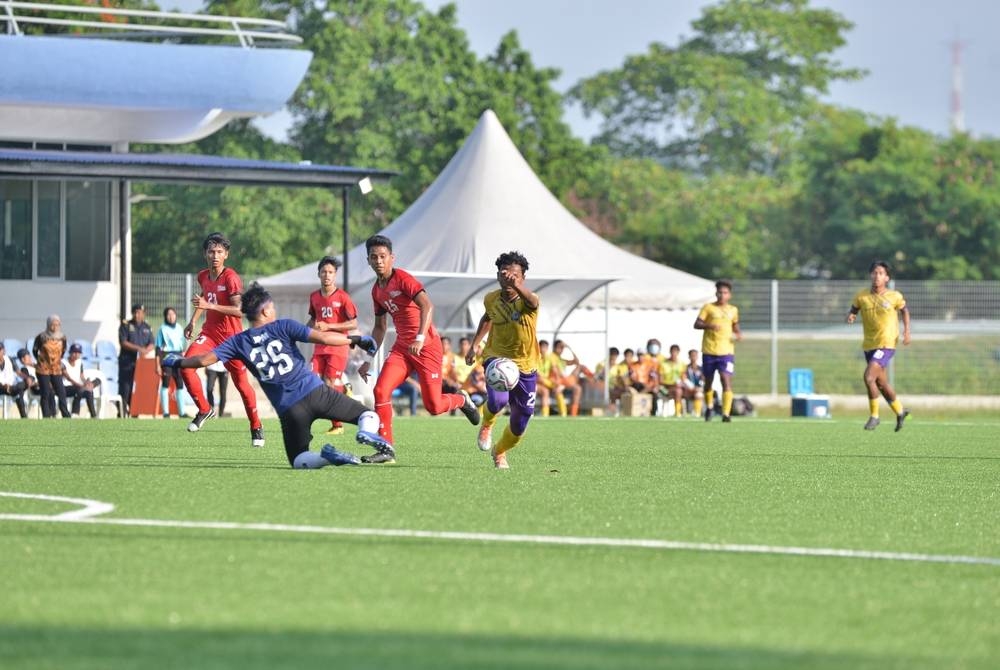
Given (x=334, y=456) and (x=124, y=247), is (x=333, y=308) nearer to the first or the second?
(x=334, y=456)

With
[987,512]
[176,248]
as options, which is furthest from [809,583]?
[176,248]

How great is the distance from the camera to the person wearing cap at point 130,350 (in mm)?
26373

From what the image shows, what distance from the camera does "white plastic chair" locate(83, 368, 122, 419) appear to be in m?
27.3

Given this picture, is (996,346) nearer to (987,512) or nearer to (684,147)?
(987,512)

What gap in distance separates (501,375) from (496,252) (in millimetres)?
20269

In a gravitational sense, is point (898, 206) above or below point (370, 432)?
above

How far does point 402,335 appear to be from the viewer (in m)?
14.8

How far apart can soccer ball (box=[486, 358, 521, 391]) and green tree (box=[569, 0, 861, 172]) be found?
6566cm

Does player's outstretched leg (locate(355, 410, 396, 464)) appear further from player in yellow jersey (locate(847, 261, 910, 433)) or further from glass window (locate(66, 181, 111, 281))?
glass window (locate(66, 181, 111, 281))

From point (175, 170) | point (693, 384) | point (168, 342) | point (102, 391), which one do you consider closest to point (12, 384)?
point (102, 391)

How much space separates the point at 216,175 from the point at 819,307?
41.1 ft

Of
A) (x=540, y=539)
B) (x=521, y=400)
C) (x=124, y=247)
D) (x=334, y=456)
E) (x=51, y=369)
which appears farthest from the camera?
(x=124, y=247)

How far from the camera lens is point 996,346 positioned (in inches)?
1387

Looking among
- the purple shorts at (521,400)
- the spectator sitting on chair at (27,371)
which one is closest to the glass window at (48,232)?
the spectator sitting on chair at (27,371)
